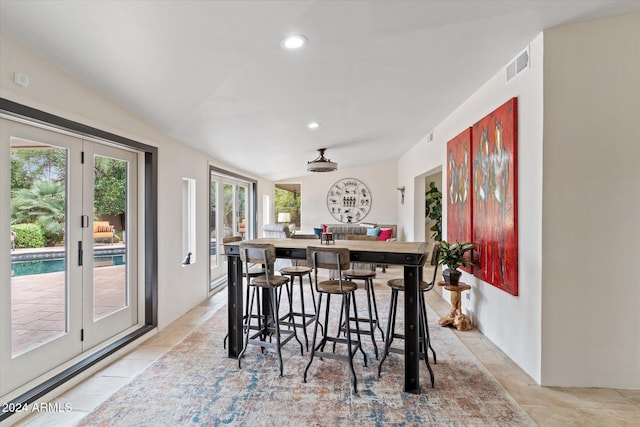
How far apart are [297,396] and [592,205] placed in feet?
8.50

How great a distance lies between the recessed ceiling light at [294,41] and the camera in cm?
227

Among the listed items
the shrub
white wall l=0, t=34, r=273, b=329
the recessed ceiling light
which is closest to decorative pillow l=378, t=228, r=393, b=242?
white wall l=0, t=34, r=273, b=329

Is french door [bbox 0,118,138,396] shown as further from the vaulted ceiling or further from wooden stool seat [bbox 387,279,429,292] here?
wooden stool seat [bbox 387,279,429,292]

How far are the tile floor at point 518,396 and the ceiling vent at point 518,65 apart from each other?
8.27ft

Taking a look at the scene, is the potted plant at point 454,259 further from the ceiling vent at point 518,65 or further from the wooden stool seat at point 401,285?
the ceiling vent at point 518,65

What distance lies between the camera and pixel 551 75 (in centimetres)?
250

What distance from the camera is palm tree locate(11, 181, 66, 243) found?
2281mm

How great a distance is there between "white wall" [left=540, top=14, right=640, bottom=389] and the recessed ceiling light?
71.4 inches

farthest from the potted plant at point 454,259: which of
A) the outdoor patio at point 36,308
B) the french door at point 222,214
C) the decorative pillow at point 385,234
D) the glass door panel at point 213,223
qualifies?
the decorative pillow at point 385,234

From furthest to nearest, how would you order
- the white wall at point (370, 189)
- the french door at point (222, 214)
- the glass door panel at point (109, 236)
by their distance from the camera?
the white wall at point (370, 189)
the french door at point (222, 214)
the glass door panel at point (109, 236)

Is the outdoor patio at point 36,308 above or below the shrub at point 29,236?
below

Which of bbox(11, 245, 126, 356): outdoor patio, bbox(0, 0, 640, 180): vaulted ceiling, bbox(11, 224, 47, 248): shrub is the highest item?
bbox(0, 0, 640, 180): vaulted ceiling

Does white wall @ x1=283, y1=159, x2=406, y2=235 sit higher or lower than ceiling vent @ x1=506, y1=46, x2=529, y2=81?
lower

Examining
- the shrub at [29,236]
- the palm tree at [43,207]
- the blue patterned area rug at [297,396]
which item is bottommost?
the blue patterned area rug at [297,396]
